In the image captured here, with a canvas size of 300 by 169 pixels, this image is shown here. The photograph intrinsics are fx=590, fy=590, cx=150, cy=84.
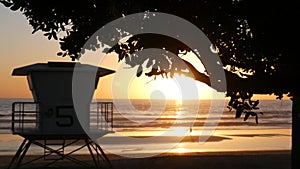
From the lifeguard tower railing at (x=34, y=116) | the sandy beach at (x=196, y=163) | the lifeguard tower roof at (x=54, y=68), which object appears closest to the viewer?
the lifeguard tower railing at (x=34, y=116)

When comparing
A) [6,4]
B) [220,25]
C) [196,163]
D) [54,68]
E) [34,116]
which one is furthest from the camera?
[196,163]

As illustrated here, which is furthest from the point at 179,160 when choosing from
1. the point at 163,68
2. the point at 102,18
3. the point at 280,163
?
the point at 102,18

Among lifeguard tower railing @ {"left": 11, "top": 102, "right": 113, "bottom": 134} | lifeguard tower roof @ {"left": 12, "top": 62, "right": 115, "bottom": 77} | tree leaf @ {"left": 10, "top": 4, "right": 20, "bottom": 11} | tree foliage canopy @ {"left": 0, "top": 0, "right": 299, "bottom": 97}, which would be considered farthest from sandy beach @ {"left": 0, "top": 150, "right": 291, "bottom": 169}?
tree leaf @ {"left": 10, "top": 4, "right": 20, "bottom": 11}

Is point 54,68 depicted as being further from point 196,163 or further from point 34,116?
point 196,163

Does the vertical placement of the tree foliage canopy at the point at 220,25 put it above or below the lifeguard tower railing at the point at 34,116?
above

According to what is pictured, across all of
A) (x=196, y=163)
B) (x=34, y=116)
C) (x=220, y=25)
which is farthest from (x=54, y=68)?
(x=220, y=25)

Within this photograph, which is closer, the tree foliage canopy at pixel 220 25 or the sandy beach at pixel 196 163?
the tree foliage canopy at pixel 220 25

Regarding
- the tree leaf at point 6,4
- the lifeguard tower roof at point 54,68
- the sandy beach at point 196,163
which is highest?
the tree leaf at point 6,4

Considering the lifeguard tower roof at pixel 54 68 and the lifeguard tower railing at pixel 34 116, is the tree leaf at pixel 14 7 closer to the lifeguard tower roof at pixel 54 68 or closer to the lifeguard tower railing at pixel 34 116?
the lifeguard tower railing at pixel 34 116

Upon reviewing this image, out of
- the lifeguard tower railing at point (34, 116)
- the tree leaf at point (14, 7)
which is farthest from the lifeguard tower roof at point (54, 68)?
the tree leaf at point (14, 7)

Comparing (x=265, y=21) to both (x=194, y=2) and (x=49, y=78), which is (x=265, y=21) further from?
(x=49, y=78)

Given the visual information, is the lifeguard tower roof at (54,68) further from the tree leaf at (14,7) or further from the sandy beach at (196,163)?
the tree leaf at (14,7)

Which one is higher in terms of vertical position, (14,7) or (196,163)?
(14,7)

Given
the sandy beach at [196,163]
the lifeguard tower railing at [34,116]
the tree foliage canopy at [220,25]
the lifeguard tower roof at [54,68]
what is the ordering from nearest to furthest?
the tree foliage canopy at [220,25] < the lifeguard tower railing at [34,116] < the lifeguard tower roof at [54,68] < the sandy beach at [196,163]
